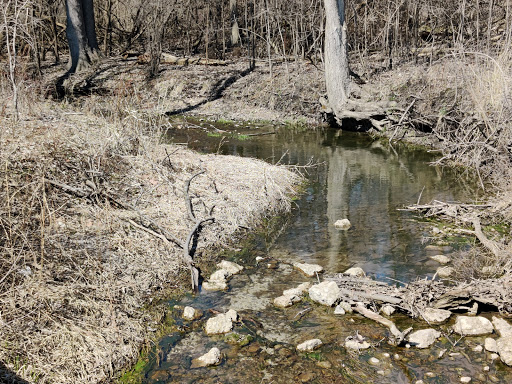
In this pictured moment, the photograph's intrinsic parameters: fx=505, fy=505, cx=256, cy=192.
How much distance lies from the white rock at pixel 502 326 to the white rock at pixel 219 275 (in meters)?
2.76

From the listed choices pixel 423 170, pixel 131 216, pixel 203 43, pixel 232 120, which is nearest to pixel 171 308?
pixel 131 216

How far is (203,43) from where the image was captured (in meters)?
23.2

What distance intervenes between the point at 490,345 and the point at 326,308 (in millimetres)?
1505

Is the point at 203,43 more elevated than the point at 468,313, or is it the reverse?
the point at 203,43

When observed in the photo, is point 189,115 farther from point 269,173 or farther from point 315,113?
point 269,173

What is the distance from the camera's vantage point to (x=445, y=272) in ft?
18.9

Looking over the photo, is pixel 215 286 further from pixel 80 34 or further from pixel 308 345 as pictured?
pixel 80 34

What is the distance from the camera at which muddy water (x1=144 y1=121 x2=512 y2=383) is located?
4090mm

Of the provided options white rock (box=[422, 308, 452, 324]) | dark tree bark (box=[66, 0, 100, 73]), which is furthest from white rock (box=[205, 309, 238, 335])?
dark tree bark (box=[66, 0, 100, 73])

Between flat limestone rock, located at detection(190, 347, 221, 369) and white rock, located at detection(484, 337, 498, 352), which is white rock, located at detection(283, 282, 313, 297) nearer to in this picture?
flat limestone rock, located at detection(190, 347, 221, 369)

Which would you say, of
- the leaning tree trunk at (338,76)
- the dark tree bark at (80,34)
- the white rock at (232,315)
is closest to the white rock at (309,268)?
the white rock at (232,315)

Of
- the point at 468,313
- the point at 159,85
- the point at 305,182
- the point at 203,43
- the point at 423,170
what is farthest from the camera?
the point at 203,43

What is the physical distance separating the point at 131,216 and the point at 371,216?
141 inches

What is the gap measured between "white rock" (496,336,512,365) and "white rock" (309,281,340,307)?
151 centimetres
